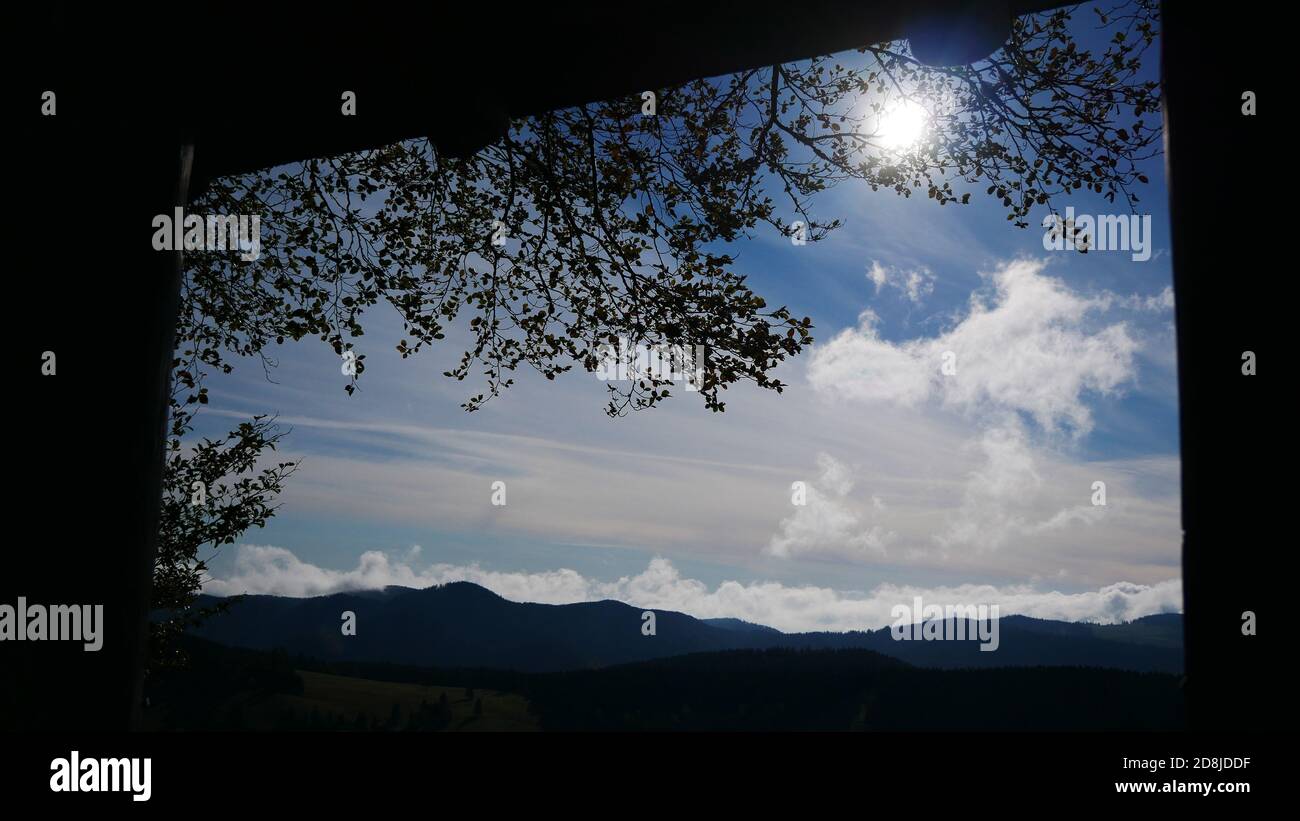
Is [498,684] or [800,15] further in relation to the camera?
[498,684]

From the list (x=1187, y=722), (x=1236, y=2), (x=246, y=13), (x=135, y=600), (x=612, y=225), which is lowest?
(x=1187, y=722)

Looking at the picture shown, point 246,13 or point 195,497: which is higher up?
point 246,13

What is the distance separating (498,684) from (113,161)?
163m

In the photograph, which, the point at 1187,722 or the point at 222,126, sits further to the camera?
the point at 222,126

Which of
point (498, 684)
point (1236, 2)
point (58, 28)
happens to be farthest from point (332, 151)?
point (498, 684)

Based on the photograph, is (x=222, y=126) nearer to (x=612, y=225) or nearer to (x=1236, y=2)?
(x=1236, y=2)

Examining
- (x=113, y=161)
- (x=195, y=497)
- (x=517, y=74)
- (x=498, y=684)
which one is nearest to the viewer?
(x=113, y=161)

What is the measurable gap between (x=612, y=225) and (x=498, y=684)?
518ft
